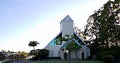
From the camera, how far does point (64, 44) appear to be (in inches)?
1692

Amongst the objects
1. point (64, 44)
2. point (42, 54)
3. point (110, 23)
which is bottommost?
point (42, 54)

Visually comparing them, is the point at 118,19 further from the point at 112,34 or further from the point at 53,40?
the point at 53,40

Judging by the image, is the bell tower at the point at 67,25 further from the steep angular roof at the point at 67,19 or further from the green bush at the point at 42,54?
the green bush at the point at 42,54

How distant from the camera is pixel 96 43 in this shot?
47.2 metres

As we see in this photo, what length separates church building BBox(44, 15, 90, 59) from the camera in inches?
1760

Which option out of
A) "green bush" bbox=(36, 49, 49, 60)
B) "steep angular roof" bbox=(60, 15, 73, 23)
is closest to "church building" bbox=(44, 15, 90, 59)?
"steep angular roof" bbox=(60, 15, 73, 23)

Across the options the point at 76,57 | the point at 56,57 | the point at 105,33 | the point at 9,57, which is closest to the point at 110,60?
the point at 105,33

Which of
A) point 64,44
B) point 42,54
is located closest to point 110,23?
point 64,44

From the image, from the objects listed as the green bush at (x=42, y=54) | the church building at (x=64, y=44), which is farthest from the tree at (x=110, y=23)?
the green bush at (x=42, y=54)

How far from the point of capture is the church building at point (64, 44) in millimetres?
44716

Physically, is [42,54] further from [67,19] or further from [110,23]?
[110,23]

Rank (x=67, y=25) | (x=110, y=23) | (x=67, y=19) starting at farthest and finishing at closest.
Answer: (x=67, y=19)
(x=67, y=25)
(x=110, y=23)

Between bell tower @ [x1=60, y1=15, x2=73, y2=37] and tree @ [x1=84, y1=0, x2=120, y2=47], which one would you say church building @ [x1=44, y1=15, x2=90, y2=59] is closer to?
bell tower @ [x1=60, y1=15, x2=73, y2=37]

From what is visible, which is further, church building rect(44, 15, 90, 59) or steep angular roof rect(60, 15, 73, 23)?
steep angular roof rect(60, 15, 73, 23)
